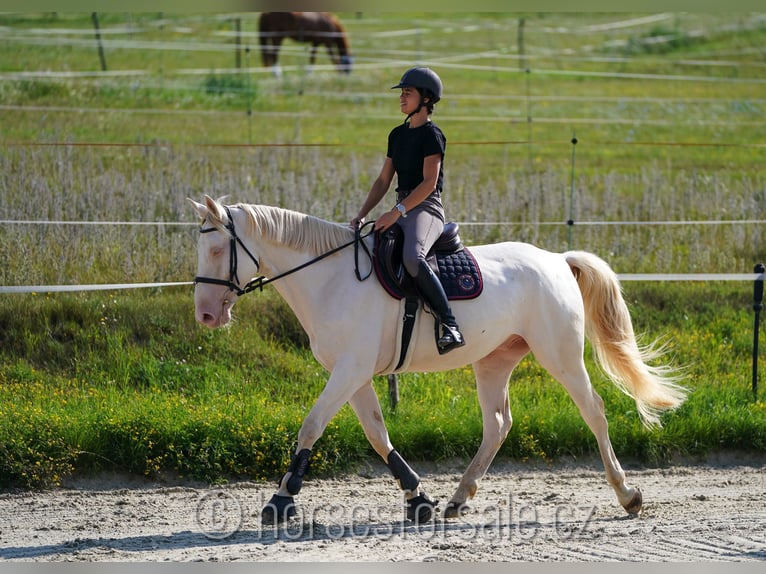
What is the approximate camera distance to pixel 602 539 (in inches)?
245

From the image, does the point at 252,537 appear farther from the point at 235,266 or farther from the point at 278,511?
the point at 235,266

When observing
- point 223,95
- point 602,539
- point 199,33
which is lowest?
point 602,539

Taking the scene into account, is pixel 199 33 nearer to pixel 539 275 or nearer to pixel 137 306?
pixel 137 306

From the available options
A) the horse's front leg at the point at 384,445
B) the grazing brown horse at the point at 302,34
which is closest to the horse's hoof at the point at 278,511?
the horse's front leg at the point at 384,445

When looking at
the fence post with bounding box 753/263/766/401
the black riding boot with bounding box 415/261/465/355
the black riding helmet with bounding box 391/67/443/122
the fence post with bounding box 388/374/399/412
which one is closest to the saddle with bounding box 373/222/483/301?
the black riding boot with bounding box 415/261/465/355

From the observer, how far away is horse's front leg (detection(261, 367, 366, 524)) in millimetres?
6141

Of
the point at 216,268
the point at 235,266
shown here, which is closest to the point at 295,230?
the point at 235,266

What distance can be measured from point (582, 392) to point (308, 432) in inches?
77.8

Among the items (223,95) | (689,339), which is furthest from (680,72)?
(689,339)

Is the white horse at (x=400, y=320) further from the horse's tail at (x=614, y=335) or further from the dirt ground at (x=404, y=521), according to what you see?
the dirt ground at (x=404, y=521)

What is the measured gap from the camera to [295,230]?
6.40m

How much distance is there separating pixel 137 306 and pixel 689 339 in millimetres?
5411

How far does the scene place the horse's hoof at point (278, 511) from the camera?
618cm

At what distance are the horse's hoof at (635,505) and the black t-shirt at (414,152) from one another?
2309 millimetres
